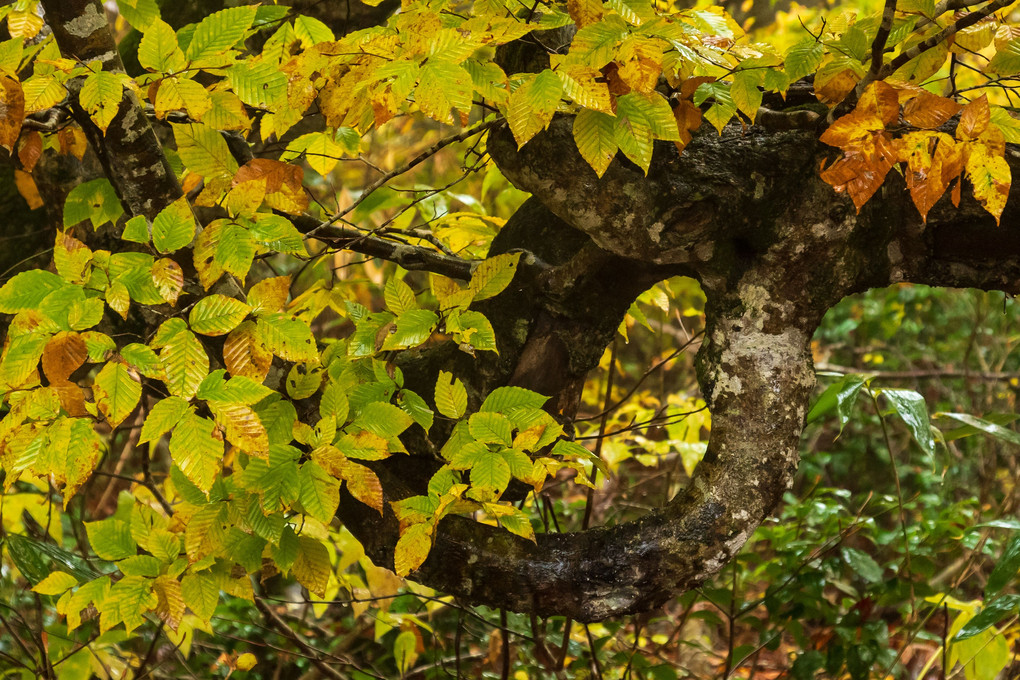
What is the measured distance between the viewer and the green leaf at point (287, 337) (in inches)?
43.8

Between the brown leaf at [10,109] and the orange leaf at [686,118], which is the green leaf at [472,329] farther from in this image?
the brown leaf at [10,109]

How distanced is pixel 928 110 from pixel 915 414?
1.82 feet

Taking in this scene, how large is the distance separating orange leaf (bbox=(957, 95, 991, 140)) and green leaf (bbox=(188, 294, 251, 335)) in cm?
101

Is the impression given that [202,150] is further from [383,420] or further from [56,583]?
[56,583]

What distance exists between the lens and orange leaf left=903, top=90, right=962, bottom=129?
1012 millimetres

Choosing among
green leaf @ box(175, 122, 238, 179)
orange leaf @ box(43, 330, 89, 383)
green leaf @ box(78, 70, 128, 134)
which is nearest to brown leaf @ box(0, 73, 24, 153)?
green leaf @ box(78, 70, 128, 134)

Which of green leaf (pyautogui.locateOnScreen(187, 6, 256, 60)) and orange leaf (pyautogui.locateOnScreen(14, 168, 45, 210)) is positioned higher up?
green leaf (pyautogui.locateOnScreen(187, 6, 256, 60))

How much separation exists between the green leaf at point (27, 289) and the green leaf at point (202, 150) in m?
0.30

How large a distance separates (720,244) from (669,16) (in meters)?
0.40

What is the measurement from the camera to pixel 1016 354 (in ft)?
14.7

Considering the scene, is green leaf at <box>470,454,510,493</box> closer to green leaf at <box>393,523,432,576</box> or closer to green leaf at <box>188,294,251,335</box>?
green leaf at <box>393,523,432,576</box>

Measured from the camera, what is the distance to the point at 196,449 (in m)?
1.01

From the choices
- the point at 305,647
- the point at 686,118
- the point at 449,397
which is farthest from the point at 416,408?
the point at 305,647

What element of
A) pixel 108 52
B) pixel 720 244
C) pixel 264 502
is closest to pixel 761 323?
pixel 720 244
